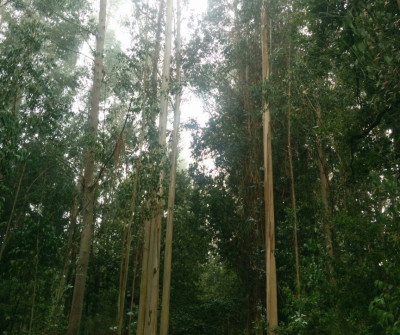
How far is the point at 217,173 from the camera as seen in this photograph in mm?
10938

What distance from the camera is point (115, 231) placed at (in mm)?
11203

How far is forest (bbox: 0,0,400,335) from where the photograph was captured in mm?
4695

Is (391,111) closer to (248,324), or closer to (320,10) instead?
(320,10)

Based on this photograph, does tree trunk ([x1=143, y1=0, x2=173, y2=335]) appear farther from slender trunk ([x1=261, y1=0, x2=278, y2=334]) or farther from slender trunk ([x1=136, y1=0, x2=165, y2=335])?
slender trunk ([x1=261, y1=0, x2=278, y2=334])

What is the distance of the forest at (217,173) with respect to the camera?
4695 mm

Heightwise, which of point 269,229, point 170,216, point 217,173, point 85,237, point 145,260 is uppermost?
point 217,173

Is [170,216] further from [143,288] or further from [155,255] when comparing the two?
[143,288]

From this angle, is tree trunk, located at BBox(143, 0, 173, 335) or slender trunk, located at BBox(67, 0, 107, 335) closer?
slender trunk, located at BBox(67, 0, 107, 335)

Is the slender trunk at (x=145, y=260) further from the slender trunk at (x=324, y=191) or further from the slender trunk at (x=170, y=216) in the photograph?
the slender trunk at (x=324, y=191)

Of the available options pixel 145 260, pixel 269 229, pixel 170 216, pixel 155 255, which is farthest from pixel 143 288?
pixel 269 229

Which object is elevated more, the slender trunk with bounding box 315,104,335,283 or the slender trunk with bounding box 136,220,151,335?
the slender trunk with bounding box 315,104,335,283

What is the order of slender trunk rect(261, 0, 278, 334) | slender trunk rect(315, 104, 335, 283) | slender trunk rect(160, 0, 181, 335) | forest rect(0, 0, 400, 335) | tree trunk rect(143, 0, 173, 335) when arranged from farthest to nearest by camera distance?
slender trunk rect(160, 0, 181, 335) < tree trunk rect(143, 0, 173, 335) < slender trunk rect(315, 104, 335, 283) < slender trunk rect(261, 0, 278, 334) < forest rect(0, 0, 400, 335)

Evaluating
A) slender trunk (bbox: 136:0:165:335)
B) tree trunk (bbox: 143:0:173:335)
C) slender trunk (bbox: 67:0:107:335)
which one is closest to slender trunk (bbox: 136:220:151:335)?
slender trunk (bbox: 136:0:165:335)

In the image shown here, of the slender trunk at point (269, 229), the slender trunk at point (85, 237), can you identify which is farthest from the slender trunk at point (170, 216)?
the slender trunk at point (269, 229)
